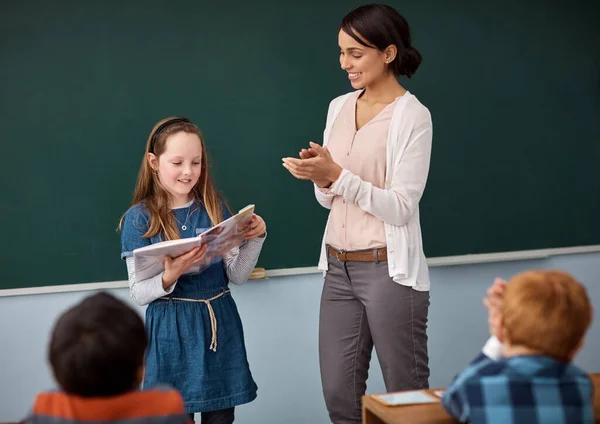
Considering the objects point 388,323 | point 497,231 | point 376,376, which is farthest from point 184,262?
point 497,231

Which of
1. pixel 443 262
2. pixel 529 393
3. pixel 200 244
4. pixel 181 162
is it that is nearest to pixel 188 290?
pixel 200 244

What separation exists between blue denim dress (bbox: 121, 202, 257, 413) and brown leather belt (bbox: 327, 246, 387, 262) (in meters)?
0.43

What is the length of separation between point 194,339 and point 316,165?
0.73 m

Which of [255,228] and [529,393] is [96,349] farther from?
[255,228]

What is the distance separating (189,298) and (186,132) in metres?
0.58

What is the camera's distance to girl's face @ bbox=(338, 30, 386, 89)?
9.18ft

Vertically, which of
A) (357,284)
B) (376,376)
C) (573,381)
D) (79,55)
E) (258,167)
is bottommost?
(376,376)

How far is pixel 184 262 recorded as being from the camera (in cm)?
261

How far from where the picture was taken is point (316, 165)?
2.66 metres

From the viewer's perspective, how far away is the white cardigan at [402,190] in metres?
2.71

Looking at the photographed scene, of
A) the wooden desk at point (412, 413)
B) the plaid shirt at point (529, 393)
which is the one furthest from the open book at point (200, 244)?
the plaid shirt at point (529, 393)

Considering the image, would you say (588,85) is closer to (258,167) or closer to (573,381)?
(258,167)

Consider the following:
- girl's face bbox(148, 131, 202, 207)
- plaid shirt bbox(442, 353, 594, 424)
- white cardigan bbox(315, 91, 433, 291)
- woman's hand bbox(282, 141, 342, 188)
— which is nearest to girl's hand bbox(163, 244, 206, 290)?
girl's face bbox(148, 131, 202, 207)

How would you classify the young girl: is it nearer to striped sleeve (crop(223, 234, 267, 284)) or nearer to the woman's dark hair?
striped sleeve (crop(223, 234, 267, 284))
